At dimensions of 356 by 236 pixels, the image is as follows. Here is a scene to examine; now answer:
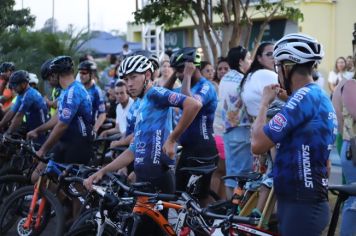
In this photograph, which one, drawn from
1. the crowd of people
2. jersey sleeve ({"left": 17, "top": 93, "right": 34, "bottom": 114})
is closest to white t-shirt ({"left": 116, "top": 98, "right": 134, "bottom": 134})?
the crowd of people

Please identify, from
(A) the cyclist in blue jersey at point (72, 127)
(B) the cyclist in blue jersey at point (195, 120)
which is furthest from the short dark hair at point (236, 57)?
(A) the cyclist in blue jersey at point (72, 127)

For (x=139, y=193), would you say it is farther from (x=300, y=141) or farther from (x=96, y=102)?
(x=96, y=102)

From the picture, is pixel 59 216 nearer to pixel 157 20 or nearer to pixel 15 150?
pixel 15 150

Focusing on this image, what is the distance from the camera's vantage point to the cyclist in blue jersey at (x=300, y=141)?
361 centimetres

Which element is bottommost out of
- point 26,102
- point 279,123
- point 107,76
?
point 279,123

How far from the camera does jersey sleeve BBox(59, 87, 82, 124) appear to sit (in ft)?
22.1

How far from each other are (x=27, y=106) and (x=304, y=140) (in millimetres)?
5572

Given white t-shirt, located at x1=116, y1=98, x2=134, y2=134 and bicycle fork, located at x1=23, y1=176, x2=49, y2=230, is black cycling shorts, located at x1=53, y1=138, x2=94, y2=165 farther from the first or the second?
white t-shirt, located at x1=116, y1=98, x2=134, y2=134

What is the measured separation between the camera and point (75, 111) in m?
6.81

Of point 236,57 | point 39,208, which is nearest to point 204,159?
point 236,57

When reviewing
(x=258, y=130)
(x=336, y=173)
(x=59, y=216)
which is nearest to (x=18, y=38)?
(x=336, y=173)

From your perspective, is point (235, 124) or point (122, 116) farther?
point (122, 116)

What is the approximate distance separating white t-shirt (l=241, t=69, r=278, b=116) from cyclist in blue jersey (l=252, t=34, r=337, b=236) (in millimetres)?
2228

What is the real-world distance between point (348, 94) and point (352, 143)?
0.37 meters
